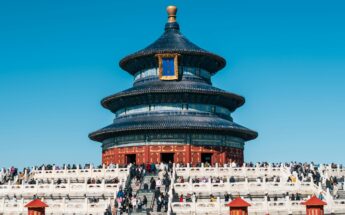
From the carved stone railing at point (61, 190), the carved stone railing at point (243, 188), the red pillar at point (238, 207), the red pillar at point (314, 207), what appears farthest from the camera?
the carved stone railing at point (61, 190)

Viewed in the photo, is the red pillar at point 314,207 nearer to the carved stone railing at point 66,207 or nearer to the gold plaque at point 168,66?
the carved stone railing at point 66,207

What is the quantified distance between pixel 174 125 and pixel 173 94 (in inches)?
190

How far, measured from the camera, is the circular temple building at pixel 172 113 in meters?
61.1

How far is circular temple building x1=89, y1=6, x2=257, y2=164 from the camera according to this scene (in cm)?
6106

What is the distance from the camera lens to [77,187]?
138 ft

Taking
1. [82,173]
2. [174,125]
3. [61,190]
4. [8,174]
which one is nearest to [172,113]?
[174,125]

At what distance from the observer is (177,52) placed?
216 feet

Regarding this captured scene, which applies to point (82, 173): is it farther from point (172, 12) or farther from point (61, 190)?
point (172, 12)

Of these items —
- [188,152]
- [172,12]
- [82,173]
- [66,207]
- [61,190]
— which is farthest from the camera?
[172,12]

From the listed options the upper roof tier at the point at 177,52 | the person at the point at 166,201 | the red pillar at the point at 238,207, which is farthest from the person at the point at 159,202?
the upper roof tier at the point at 177,52

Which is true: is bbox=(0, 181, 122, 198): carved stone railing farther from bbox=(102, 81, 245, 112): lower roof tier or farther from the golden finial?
the golden finial

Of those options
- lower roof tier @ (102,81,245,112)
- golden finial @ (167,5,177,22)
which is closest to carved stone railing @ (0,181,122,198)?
lower roof tier @ (102,81,245,112)

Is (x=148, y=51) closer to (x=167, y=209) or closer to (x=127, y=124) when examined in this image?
(x=127, y=124)

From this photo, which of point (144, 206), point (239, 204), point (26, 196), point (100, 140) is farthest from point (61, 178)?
point (239, 204)
